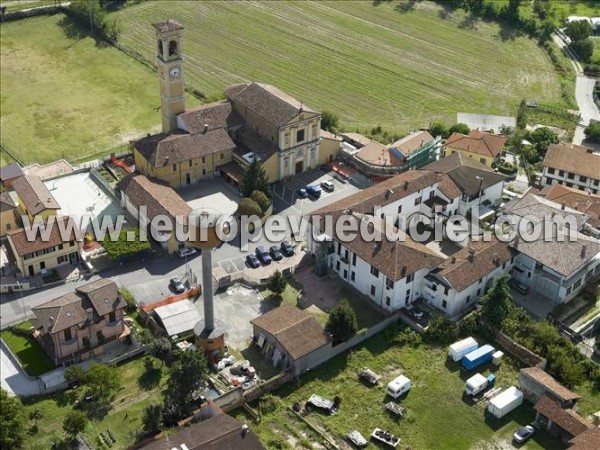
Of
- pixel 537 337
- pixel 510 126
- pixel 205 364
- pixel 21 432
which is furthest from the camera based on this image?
pixel 510 126

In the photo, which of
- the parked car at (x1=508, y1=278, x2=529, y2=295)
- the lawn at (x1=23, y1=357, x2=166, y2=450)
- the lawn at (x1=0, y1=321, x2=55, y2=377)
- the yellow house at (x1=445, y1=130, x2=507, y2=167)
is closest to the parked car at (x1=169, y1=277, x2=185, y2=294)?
the lawn at (x1=23, y1=357, x2=166, y2=450)

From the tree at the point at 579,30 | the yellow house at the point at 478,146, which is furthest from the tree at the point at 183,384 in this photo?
the tree at the point at 579,30

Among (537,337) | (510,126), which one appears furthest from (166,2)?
(537,337)

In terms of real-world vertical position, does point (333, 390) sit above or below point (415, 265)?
below

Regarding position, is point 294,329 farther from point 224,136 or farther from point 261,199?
point 224,136

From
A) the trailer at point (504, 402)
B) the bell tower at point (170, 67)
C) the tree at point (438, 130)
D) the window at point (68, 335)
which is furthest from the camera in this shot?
the tree at point (438, 130)

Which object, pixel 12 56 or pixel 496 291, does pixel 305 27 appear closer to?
pixel 12 56

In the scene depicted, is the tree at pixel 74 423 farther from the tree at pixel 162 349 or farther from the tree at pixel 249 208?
the tree at pixel 249 208
